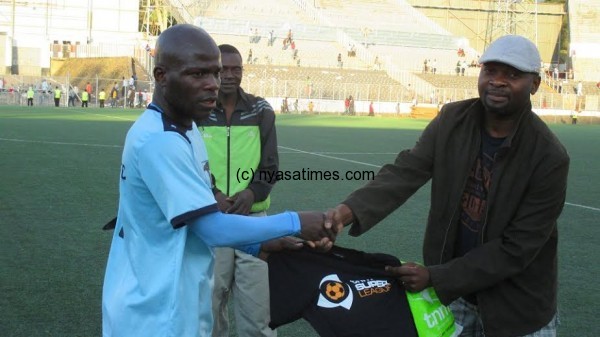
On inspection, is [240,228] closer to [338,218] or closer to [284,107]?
[338,218]

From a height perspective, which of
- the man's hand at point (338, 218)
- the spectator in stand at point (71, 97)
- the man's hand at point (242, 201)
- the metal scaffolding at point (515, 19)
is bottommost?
the spectator in stand at point (71, 97)

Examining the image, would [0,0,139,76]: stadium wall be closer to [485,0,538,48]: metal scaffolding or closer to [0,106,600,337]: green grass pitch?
[485,0,538,48]: metal scaffolding

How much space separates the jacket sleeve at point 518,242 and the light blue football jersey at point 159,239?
1.17m

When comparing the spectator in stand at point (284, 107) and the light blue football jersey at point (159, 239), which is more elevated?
the light blue football jersey at point (159, 239)

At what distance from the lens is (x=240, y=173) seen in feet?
17.7

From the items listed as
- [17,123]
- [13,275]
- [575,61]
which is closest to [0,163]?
[13,275]

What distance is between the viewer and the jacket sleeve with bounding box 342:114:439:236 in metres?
3.93

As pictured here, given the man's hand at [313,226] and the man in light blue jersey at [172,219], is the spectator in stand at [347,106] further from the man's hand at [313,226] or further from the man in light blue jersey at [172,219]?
the man in light blue jersey at [172,219]

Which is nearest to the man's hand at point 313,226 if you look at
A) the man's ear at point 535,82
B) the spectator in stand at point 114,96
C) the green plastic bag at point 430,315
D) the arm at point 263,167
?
the green plastic bag at point 430,315

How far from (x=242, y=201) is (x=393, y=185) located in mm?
1411

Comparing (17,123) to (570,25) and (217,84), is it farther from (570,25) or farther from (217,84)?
(570,25)

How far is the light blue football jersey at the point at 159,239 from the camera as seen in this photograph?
113 inches

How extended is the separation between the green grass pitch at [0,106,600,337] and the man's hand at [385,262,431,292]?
2.33m

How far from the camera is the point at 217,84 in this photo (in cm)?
310
